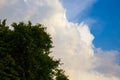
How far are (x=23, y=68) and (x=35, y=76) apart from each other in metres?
2.95

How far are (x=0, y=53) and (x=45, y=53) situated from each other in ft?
31.4

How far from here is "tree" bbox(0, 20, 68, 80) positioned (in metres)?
68.4

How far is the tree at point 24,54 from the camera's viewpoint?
225 feet

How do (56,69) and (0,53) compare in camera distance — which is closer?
(0,53)

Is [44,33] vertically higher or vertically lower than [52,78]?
higher

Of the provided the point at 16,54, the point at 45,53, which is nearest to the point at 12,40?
the point at 16,54

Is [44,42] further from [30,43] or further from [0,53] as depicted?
[0,53]

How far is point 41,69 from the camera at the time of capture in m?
71.1

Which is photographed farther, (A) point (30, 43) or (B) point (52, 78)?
(B) point (52, 78)

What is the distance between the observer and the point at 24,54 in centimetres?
7038

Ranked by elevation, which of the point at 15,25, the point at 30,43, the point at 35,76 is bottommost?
the point at 35,76

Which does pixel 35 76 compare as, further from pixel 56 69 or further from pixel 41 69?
pixel 56 69

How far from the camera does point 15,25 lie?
240ft

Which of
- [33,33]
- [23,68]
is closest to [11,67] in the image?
[23,68]
